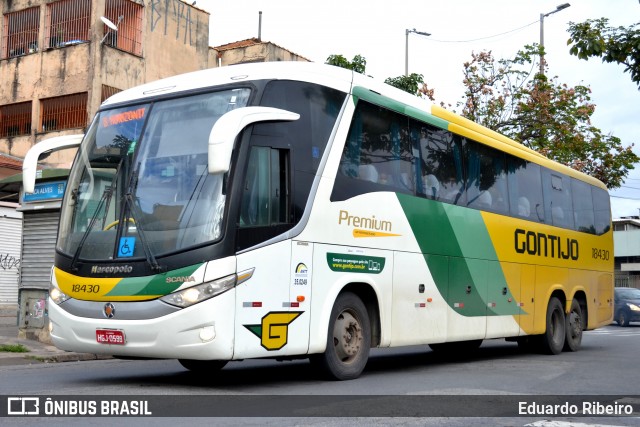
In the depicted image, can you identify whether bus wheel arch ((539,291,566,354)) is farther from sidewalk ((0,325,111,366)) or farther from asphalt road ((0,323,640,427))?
sidewalk ((0,325,111,366))

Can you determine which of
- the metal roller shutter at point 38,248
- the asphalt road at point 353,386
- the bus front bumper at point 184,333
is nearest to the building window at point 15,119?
the metal roller shutter at point 38,248

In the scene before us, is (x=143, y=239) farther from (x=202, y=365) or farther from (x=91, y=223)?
(x=202, y=365)

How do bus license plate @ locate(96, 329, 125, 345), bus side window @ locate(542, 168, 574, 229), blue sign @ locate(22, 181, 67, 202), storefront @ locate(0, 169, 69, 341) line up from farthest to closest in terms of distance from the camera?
1. bus side window @ locate(542, 168, 574, 229)
2. storefront @ locate(0, 169, 69, 341)
3. blue sign @ locate(22, 181, 67, 202)
4. bus license plate @ locate(96, 329, 125, 345)

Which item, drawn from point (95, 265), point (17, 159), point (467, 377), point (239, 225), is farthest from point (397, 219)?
point (17, 159)

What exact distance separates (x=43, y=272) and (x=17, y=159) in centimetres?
1598

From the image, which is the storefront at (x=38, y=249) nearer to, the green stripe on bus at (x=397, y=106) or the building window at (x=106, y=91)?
the green stripe on bus at (x=397, y=106)

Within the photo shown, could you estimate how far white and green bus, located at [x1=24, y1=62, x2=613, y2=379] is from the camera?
8453mm

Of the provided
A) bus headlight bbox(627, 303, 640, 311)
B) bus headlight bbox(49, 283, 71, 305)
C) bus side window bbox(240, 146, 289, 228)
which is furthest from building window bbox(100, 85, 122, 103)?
bus side window bbox(240, 146, 289, 228)

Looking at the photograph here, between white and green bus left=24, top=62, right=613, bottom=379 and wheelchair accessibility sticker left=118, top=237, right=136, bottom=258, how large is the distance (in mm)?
22

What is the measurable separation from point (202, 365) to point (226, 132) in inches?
151

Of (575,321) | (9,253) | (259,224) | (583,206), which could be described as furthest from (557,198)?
(9,253)

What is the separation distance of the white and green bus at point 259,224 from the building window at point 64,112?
19.6 m

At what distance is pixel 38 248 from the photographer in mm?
16516

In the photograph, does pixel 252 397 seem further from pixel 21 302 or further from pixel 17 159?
pixel 17 159
